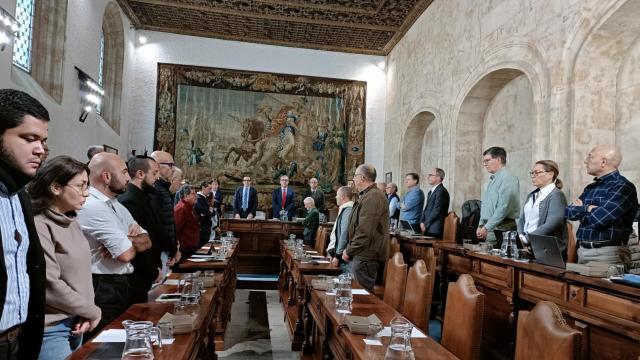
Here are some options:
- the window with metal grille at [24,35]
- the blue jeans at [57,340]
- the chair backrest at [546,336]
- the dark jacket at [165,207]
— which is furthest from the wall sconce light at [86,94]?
the chair backrest at [546,336]

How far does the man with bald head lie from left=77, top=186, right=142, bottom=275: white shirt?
3.57 meters

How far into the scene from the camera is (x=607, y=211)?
3.66 m

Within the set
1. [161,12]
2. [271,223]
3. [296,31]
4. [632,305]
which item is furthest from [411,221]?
[161,12]

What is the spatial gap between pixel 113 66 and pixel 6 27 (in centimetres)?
664

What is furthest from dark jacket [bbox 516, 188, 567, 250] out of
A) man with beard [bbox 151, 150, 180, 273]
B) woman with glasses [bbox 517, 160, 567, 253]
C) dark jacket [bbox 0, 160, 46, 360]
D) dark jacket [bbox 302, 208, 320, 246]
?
dark jacket [bbox 302, 208, 320, 246]

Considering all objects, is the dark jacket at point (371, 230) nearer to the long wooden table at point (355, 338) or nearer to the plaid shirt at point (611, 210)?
the long wooden table at point (355, 338)

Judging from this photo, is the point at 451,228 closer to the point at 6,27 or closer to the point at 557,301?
the point at 557,301

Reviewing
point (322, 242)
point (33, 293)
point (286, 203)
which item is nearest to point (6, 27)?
point (322, 242)

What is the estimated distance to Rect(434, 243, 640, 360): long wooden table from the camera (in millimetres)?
2836

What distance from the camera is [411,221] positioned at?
8.10m

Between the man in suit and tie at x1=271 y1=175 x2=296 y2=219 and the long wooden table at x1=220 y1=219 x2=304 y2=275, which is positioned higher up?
the man in suit and tie at x1=271 y1=175 x2=296 y2=219

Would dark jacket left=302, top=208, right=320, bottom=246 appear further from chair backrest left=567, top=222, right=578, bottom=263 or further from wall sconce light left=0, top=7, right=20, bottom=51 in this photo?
wall sconce light left=0, top=7, right=20, bottom=51

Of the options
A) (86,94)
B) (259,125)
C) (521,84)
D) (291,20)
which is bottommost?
(86,94)

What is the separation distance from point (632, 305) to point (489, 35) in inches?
243
